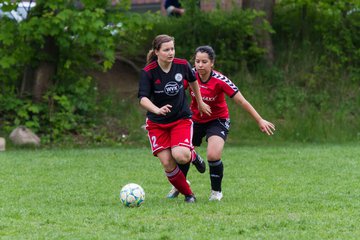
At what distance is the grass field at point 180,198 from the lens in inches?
226

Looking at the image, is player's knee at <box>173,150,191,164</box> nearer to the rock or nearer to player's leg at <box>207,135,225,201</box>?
player's leg at <box>207,135,225,201</box>

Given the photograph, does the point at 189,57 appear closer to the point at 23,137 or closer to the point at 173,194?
the point at 23,137

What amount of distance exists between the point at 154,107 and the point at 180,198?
1235mm

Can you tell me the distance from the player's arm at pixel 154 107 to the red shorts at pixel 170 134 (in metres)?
0.29

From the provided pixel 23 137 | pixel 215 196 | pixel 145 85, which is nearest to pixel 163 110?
pixel 145 85

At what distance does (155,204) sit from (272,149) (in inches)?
238

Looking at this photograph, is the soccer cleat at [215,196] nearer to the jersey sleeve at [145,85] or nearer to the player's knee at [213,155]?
the player's knee at [213,155]

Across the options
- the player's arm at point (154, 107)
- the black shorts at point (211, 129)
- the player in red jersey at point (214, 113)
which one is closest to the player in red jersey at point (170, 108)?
the player's arm at point (154, 107)

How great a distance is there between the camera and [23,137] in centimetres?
1412

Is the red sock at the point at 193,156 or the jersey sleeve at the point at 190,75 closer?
the jersey sleeve at the point at 190,75

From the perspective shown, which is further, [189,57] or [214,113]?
[189,57]

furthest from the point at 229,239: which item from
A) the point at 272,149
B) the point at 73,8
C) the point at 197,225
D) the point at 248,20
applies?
the point at 248,20

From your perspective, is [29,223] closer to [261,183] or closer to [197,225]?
[197,225]

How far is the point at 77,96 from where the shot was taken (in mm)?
15453
